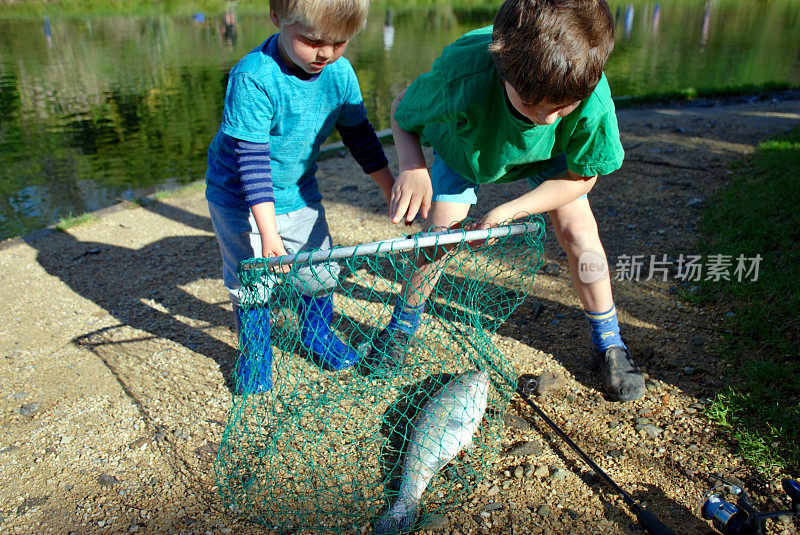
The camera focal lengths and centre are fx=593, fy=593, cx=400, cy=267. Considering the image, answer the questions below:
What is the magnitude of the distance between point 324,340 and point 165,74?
466 inches

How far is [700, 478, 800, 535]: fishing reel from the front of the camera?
6.15 ft

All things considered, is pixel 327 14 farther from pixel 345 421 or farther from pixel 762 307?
pixel 762 307

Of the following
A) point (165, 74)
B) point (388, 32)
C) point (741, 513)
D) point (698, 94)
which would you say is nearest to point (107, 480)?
point (741, 513)

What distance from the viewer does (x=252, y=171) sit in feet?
7.48

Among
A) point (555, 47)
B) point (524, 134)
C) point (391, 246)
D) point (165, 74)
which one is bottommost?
point (165, 74)

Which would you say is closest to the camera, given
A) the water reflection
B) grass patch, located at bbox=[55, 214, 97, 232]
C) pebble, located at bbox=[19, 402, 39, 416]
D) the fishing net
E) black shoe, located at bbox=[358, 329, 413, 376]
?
the fishing net

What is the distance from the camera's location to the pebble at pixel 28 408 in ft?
8.62

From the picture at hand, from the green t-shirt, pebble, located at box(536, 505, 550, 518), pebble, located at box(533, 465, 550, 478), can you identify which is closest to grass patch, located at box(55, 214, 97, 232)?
the green t-shirt

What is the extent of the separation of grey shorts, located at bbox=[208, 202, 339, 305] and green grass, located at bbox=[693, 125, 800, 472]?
179cm

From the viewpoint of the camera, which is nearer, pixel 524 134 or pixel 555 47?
pixel 555 47

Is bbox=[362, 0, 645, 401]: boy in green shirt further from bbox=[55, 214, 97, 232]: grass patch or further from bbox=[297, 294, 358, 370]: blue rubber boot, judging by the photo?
bbox=[55, 214, 97, 232]: grass patch

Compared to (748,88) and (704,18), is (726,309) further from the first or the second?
(704,18)

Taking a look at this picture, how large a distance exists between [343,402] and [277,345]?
0.65m

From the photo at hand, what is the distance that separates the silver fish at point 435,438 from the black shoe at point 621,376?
1.98 feet
